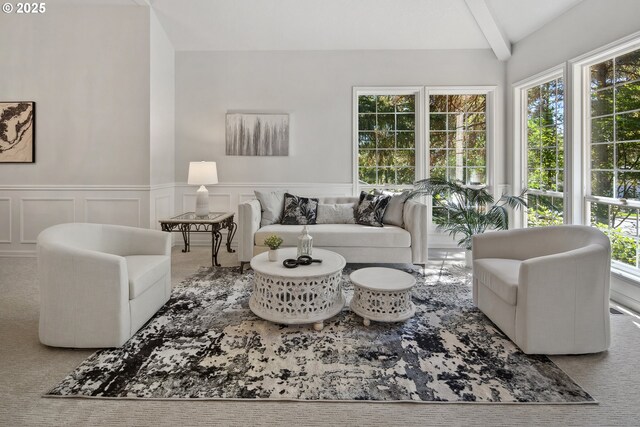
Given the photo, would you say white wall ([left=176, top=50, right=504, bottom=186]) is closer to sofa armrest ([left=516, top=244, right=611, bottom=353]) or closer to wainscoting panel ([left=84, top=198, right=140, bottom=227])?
wainscoting panel ([left=84, top=198, right=140, bottom=227])

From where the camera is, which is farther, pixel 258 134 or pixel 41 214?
pixel 258 134

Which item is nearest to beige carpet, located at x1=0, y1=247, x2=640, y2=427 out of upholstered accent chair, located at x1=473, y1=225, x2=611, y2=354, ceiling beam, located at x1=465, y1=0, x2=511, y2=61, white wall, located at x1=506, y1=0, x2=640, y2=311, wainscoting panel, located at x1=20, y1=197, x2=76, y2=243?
upholstered accent chair, located at x1=473, y1=225, x2=611, y2=354

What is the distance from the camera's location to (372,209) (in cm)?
452

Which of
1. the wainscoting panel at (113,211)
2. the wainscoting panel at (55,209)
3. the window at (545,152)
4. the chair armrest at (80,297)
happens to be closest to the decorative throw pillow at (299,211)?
the wainscoting panel at (55,209)

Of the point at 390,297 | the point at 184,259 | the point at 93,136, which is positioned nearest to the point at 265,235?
the point at 184,259

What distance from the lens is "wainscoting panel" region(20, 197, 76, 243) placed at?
4855 mm

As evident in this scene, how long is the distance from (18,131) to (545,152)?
660 cm

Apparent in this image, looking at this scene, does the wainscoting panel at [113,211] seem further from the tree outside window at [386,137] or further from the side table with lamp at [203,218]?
the tree outside window at [386,137]

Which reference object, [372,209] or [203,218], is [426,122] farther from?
[203,218]

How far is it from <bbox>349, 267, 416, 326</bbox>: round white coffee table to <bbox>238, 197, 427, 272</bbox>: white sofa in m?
1.32

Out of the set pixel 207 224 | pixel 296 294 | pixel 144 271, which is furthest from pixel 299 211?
pixel 144 271

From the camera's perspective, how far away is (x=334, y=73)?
5367 millimetres

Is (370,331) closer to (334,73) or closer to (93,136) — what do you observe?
(334,73)

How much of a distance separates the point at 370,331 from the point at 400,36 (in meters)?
4.15
